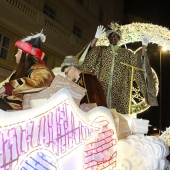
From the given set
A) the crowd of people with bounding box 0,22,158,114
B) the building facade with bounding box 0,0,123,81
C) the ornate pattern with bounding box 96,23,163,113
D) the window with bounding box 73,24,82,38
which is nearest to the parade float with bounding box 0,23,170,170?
the crowd of people with bounding box 0,22,158,114

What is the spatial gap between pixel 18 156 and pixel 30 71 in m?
1.19

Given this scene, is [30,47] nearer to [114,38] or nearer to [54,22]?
[114,38]

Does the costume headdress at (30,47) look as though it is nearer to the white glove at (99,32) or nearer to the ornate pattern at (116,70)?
the ornate pattern at (116,70)

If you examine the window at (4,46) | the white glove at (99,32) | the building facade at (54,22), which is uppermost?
the building facade at (54,22)

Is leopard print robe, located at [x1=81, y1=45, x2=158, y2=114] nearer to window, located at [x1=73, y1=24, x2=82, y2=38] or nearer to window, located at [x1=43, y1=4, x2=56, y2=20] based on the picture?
window, located at [x1=43, y1=4, x2=56, y2=20]

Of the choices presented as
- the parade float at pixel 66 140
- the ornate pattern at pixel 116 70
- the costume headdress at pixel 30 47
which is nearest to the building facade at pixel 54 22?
the ornate pattern at pixel 116 70

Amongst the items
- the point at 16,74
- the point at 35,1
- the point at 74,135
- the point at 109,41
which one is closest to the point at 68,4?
the point at 35,1

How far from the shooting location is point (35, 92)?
8.01ft

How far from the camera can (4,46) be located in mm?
9602

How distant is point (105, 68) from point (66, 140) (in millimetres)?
2207

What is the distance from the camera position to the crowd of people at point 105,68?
3.01 m

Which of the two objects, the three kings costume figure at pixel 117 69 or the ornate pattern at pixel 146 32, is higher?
the ornate pattern at pixel 146 32

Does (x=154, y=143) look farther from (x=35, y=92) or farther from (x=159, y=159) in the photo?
(x=35, y=92)

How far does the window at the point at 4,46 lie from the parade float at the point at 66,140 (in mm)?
7506
